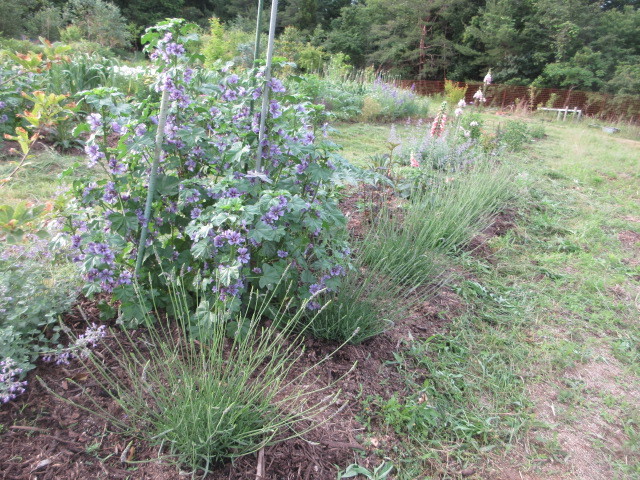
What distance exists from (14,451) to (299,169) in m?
1.38

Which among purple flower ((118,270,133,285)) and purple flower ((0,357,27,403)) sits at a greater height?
purple flower ((118,270,133,285))

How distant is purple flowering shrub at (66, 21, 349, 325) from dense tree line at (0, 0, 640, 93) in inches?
712

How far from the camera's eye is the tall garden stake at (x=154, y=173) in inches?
60.9

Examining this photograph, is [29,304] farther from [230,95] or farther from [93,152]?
[230,95]

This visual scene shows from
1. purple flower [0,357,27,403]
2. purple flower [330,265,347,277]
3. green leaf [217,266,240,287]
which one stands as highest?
green leaf [217,266,240,287]

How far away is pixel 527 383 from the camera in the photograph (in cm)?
216

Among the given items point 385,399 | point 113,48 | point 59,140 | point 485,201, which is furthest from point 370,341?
point 113,48

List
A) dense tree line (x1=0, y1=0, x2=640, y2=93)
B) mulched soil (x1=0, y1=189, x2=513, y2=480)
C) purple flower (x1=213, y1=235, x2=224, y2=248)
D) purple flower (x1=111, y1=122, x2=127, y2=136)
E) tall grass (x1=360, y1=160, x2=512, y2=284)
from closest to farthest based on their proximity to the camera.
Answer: mulched soil (x1=0, y1=189, x2=513, y2=480) → purple flower (x1=213, y1=235, x2=224, y2=248) → purple flower (x1=111, y1=122, x2=127, y2=136) → tall grass (x1=360, y1=160, x2=512, y2=284) → dense tree line (x1=0, y1=0, x2=640, y2=93)

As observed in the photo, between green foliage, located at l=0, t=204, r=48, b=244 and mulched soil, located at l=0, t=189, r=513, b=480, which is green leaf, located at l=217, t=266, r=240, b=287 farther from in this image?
green foliage, located at l=0, t=204, r=48, b=244

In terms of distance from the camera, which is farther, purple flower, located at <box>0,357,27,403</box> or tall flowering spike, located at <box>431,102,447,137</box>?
tall flowering spike, located at <box>431,102,447,137</box>

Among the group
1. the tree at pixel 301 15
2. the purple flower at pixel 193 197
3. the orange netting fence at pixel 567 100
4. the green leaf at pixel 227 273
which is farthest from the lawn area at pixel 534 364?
the tree at pixel 301 15

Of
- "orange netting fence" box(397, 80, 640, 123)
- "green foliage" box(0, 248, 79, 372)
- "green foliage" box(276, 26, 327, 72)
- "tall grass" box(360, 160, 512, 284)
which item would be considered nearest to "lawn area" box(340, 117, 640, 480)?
"tall grass" box(360, 160, 512, 284)

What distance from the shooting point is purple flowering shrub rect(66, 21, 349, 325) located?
5.06ft

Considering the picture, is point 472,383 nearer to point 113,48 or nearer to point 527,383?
point 527,383
